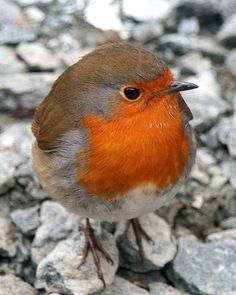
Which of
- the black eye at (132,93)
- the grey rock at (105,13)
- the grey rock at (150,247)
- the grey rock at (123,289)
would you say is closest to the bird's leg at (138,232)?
the grey rock at (150,247)

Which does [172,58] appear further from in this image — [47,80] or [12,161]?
[12,161]

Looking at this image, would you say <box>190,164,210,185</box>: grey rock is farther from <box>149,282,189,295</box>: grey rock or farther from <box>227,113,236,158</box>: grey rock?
<box>149,282,189,295</box>: grey rock

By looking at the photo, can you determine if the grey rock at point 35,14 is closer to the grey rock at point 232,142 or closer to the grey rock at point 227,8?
the grey rock at point 227,8

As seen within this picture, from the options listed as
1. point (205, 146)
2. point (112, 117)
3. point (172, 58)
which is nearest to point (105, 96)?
point (112, 117)

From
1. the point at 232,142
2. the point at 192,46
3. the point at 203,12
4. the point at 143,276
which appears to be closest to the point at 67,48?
the point at 192,46

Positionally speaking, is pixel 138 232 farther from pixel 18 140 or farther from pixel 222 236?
pixel 18 140

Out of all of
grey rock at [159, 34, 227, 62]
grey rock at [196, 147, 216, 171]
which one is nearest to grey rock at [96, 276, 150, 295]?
grey rock at [196, 147, 216, 171]

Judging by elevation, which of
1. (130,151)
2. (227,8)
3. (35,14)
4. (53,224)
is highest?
(130,151)
